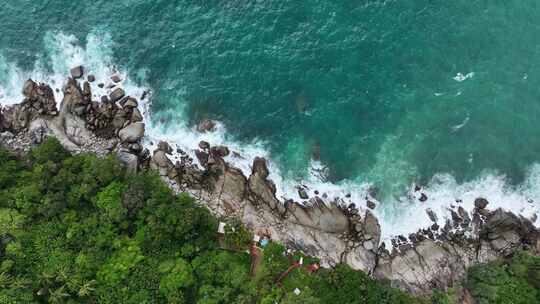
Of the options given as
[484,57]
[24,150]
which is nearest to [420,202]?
[484,57]

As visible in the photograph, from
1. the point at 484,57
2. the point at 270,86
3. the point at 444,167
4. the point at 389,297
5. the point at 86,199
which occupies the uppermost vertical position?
the point at 484,57

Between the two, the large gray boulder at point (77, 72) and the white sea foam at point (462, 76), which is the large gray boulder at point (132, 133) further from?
the white sea foam at point (462, 76)

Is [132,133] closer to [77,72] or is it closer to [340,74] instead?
[77,72]

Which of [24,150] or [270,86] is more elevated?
[270,86]

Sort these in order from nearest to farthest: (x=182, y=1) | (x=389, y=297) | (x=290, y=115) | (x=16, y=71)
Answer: (x=389, y=297), (x=290, y=115), (x=16, y=71), (x=182, y=1)

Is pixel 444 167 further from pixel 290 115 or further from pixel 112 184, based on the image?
pixel 112 184

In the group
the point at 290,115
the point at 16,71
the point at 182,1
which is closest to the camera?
the point at 290,115

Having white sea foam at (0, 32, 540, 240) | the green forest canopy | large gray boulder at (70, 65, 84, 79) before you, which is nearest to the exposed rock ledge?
white sea foam at (0, 32, 540, 240)
